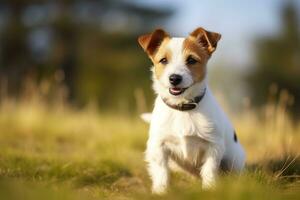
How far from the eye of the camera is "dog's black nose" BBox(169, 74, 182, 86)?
4732mm

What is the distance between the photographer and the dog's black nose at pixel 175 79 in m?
4.73

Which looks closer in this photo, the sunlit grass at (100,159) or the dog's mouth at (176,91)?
the sunlit grass at (100,159)

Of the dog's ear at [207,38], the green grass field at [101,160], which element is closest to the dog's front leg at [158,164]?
the green grass field at [101,160]

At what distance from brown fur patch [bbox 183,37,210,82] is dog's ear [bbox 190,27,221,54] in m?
0.07

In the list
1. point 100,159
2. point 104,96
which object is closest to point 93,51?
point 104,96

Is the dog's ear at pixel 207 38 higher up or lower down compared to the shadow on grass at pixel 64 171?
higher up

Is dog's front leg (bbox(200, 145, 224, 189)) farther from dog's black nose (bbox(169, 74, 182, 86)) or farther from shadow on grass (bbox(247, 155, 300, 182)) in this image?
dog's black nose (bbox(169, 74, 182, 86))

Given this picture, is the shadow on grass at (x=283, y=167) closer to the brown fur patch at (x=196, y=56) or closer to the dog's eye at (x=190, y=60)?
the brown fur patch at (x=196, y=56)

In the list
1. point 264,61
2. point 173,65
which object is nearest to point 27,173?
point 173,65

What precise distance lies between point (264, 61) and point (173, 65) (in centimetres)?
1882

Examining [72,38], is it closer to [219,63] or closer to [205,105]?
[219,63]

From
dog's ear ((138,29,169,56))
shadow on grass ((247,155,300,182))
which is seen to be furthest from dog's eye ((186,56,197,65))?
shadow on grass ((247,155,300,182))

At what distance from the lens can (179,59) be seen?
4898mm

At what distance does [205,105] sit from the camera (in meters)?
4.97
